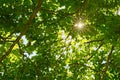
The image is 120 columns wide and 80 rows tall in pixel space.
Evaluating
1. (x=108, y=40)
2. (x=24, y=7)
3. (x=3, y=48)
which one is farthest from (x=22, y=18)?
(x=108, y=40)

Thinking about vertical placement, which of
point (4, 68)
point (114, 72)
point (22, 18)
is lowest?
point (114, 72)

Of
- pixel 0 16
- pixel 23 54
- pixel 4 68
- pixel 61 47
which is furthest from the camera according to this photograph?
pixel 61 47

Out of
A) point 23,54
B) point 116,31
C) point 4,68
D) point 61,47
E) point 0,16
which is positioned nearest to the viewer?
point 116,31

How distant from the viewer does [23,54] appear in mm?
8062

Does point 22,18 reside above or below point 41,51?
above

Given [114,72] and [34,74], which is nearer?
[34,74]

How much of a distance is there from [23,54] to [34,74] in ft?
2.21

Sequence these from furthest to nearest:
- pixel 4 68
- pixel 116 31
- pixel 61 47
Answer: pixel 61 47, pixel 4 68, pixel 116 31

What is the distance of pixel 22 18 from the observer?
7.65 meters

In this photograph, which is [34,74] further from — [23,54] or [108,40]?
[108,40]

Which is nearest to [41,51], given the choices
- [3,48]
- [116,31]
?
[3,48]

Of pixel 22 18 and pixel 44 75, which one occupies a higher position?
pixel 22 18

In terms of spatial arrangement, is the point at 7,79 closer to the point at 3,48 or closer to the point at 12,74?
the point at 12,74

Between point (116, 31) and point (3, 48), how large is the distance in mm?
3177
